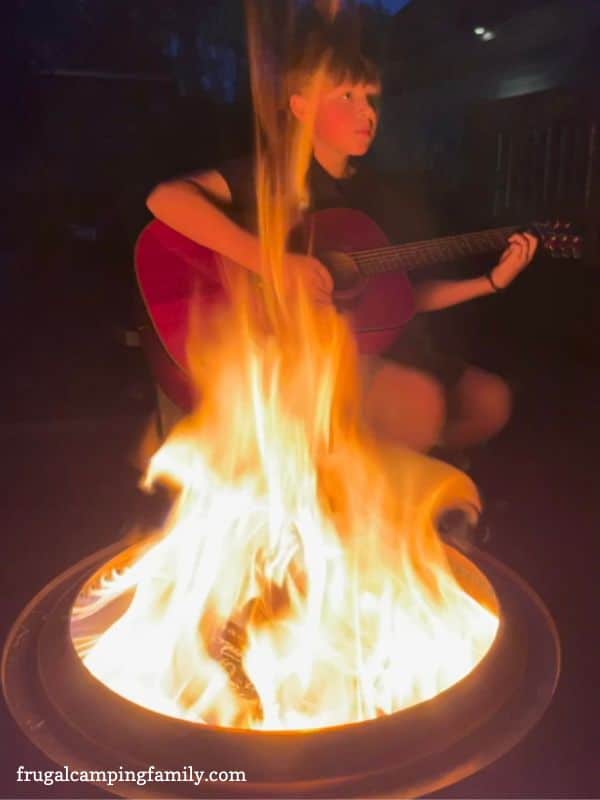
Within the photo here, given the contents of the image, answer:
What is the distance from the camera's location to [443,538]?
1.53 metres

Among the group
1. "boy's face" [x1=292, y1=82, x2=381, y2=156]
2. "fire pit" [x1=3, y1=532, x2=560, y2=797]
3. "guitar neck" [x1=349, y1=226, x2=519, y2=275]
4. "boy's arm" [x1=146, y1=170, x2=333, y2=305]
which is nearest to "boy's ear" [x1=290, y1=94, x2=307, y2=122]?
"boy's face" [x1=292, y1=82, x2=381, y2=156]

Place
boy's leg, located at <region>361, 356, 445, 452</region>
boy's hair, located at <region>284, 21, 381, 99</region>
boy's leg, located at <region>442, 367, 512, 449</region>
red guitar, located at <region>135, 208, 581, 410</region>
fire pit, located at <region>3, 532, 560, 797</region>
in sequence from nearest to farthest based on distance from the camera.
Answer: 1. fire pit, located at <region>3, 532, 560, 797</region>
2. boy's hair, located at <region>284, 21, 381, 99</region>
3. red guitar, located at <region>135, 208, 581, 410</region>
4. boy's leg, located at <region>361, 356, 445, 452</region>
5. boy's leg, located at <region>442, 367, 512, 449</region>

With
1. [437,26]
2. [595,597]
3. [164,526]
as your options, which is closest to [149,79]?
[437,26]

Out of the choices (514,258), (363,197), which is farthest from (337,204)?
(514,258)

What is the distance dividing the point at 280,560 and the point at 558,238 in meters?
0.97

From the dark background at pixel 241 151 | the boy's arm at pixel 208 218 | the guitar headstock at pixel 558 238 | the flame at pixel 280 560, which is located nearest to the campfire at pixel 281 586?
the flame at pixel 280 560

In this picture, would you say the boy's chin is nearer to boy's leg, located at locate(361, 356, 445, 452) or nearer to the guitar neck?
the guitar neck

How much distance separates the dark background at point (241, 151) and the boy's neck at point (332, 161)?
7 centimetres

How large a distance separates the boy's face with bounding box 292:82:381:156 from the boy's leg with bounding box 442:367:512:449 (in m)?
0.63

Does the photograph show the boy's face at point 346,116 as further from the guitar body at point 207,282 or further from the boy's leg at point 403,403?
the boy's leg at point 403,403

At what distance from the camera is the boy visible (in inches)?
61.3

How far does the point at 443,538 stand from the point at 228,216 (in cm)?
79

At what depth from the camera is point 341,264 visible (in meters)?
1.63

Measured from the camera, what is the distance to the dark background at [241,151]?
1.59m
